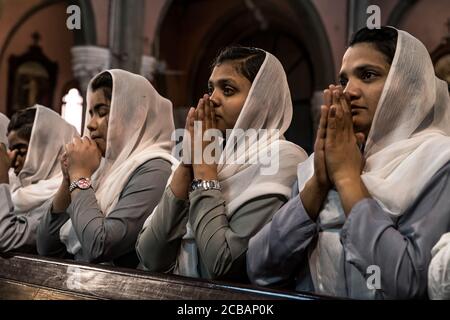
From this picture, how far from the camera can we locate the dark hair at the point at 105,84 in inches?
121

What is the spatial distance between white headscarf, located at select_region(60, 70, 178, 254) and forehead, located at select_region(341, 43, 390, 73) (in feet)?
3.53

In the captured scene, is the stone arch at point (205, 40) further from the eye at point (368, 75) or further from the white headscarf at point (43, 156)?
the eye at point (368, 75)

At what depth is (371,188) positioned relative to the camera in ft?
6.24

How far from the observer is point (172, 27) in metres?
13.3

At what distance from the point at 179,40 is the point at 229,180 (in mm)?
11443

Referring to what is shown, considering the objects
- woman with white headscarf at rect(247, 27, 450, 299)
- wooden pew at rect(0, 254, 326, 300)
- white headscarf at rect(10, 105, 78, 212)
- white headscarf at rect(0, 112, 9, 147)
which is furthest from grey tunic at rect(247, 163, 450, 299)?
white headscarf at rect(0, 112, 9, 147)

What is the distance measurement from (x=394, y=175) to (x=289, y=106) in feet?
2.48

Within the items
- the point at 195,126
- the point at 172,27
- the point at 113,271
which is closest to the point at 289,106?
the point at 195,126

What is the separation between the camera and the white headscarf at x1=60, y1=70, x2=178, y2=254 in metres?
2.92

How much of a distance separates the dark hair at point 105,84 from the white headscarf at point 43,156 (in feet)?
3.14

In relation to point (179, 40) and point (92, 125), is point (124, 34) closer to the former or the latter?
point (179, 40)

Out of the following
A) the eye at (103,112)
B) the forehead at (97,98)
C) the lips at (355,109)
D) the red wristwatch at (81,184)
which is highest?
the lips at (355,109)

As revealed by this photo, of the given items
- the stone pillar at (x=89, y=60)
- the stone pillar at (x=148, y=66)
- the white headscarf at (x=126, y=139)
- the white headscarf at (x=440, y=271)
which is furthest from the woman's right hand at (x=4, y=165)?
the stone pillar at (x=148, y=66)

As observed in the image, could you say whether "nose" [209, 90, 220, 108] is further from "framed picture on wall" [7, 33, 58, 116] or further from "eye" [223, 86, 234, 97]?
"framed picture on wall" [7, 33, 58, 116]
